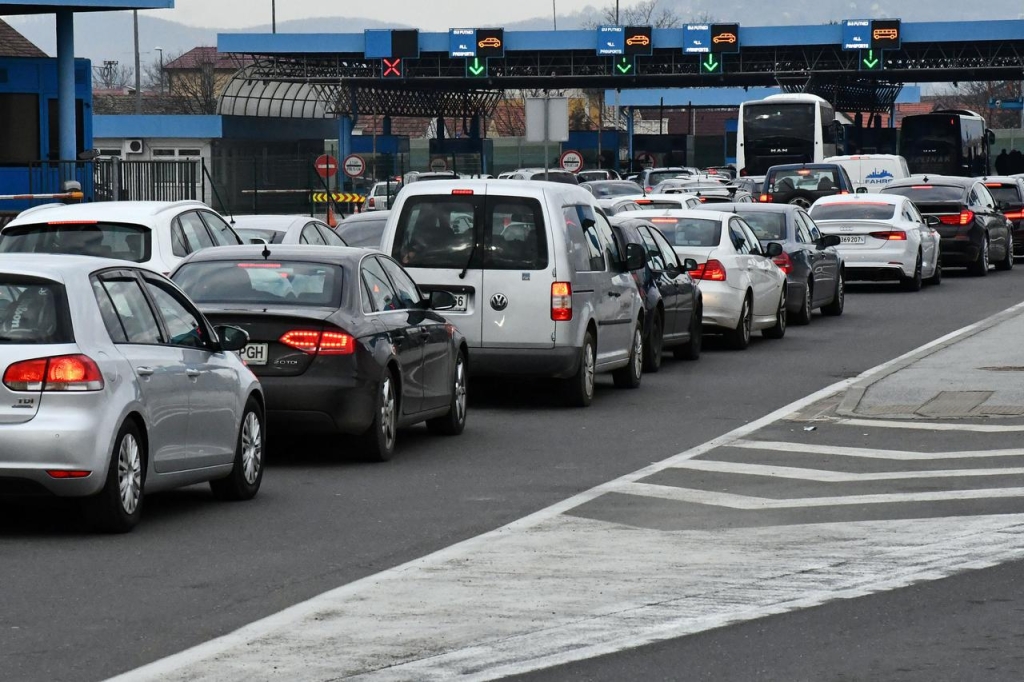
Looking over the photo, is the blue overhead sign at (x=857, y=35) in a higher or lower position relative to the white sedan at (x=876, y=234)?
higher

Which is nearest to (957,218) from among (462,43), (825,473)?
(825,473)

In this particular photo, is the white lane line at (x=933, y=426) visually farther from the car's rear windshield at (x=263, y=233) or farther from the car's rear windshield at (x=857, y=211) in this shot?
the car's rear windshield at (x=857, y=211)

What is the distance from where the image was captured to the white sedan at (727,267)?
21.9 m

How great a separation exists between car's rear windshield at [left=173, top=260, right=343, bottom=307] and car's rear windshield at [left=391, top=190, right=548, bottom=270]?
122 inches

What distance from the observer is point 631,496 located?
11367 millimetres

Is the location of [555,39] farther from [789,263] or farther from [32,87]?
[789,263]

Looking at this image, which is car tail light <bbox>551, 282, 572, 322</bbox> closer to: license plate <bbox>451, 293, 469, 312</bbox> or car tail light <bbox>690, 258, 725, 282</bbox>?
license plate <bbox>451, 293, 469, 312</bbox>

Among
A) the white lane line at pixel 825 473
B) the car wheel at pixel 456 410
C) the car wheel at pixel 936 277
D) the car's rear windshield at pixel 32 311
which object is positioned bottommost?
the white lane line at pixel 825 473

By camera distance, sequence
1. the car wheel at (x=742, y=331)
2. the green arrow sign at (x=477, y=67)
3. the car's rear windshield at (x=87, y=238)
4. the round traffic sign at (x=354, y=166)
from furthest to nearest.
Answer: the green arrow sign at (x=477, y=67) < the round traffic sign at (x=354, y=166) < the car wheel at (x=742, y=331) < the car's rear windshield at (x=87, y=238)

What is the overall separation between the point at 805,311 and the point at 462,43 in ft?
194

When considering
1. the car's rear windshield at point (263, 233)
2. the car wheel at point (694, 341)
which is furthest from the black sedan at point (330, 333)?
the car wheel at point (694, 341)

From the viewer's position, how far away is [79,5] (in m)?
36.3

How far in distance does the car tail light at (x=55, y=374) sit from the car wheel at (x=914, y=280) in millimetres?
23917

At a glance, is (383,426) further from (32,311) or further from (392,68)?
(392,68)
